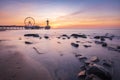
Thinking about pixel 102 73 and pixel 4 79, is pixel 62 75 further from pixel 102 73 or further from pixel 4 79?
pixel 4 79

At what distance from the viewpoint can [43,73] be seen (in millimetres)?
7172

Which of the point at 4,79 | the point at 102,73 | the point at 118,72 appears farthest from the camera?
the point at 118,72

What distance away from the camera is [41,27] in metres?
196

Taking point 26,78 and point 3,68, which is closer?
point 26,78

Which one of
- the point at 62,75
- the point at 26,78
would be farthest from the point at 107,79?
the point at 26,78

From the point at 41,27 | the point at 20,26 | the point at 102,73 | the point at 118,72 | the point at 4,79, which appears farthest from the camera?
the point at 41,27

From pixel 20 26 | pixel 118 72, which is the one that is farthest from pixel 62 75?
pixel 20 26

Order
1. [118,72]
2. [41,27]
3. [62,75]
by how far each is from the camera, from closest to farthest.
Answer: [62,75]
[118,72]
[41,27]

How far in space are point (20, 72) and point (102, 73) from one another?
14.5 ft

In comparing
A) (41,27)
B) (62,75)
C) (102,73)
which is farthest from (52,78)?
Result: (41,27)

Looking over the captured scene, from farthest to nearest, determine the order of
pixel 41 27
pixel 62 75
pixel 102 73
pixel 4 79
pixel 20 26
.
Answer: pixel 41 27, pixel 20 26, pixel 62 75, pixel 102 73, pixel 4 79

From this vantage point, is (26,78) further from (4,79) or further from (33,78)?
(4,79)

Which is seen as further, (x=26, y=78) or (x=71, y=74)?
(x=71, y=74)

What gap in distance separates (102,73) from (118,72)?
1.77m
